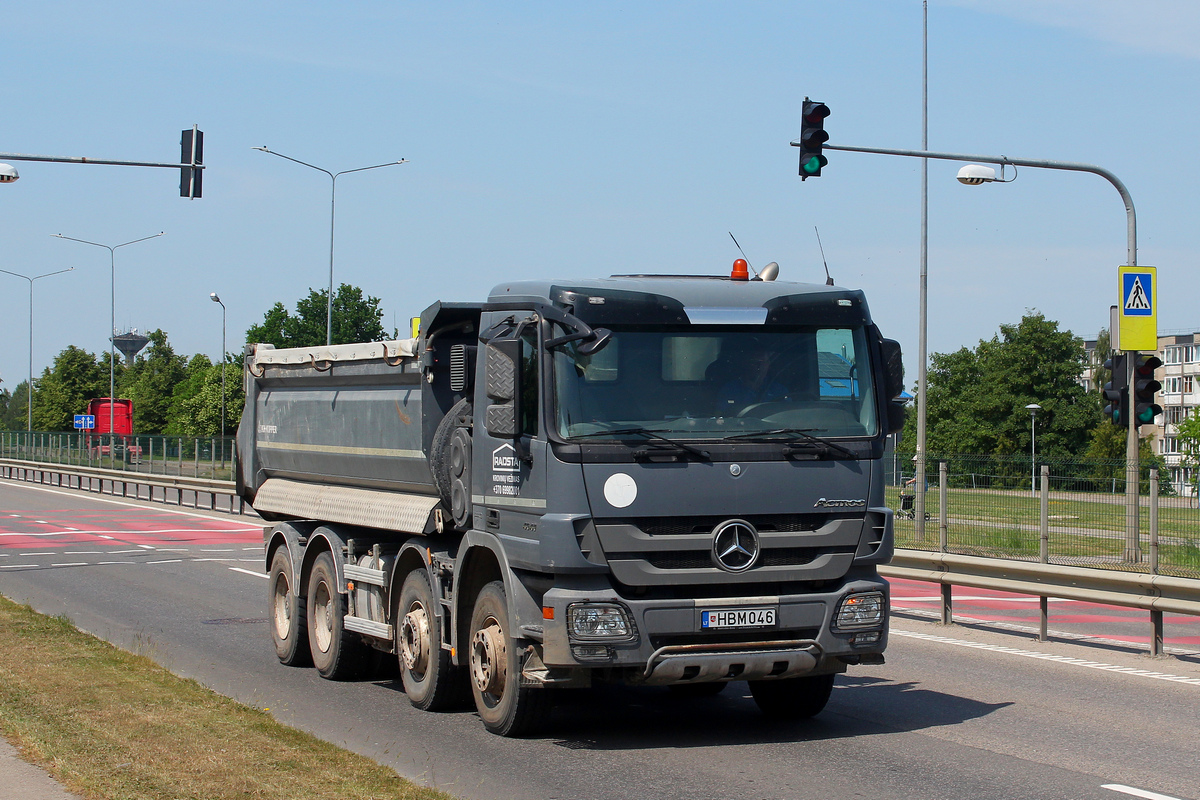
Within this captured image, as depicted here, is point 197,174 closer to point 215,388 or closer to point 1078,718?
point 1078,718

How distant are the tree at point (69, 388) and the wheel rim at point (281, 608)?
351 ft

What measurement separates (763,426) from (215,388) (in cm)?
8793

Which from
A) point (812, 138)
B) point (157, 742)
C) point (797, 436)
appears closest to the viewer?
point (157, 742)

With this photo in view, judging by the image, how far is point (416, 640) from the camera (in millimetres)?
9367

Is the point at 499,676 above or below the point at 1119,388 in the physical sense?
below

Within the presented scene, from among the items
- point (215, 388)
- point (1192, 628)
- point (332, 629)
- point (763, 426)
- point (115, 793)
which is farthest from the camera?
point (215, 388)

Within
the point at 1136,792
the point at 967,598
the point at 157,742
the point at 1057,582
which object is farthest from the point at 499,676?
the point at 967,598

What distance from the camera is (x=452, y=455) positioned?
8914 mm

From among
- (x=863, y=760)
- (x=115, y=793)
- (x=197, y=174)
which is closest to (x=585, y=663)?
(x=863, y=760)

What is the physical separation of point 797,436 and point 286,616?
5.57 m

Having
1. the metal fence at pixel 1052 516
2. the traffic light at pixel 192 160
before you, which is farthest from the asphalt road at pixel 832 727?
the traffic light at pixel 192 160

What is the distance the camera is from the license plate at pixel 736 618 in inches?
304

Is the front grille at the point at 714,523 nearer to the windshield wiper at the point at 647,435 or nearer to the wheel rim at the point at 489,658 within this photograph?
the windshield wiper at the point at 647,435

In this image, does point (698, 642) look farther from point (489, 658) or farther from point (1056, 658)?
point (1056, 658)
